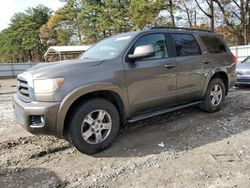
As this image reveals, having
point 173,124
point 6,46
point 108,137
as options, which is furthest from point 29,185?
point 6,46

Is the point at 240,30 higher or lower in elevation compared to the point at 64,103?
higher

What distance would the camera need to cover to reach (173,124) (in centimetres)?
571

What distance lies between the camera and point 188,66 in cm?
558

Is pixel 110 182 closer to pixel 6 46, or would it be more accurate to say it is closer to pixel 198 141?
pixel 198 141

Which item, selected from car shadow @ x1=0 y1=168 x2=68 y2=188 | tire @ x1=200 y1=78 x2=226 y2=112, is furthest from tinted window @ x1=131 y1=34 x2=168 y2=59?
car shadow @ x1=0 y1=168 x2=68 y2=188

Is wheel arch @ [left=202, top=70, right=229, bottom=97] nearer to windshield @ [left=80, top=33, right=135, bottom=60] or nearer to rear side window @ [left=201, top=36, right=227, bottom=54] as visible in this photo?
rear side window @ [left=201, top=36, right=227, bottom=54]

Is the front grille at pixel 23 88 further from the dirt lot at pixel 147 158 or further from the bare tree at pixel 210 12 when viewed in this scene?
the bare tree at pixel 210 12

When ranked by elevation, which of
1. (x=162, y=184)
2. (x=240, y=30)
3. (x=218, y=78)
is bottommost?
(x=162, y=184)

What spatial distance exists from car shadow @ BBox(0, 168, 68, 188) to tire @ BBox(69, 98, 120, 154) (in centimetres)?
61

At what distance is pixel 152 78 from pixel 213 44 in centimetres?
230

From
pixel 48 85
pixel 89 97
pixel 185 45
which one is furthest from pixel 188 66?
pixel 48 85

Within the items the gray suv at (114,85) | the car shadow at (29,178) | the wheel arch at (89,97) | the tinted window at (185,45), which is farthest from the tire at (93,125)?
the tinted window at (185,45)

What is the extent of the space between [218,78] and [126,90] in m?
2.74

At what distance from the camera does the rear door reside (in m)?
5.45
